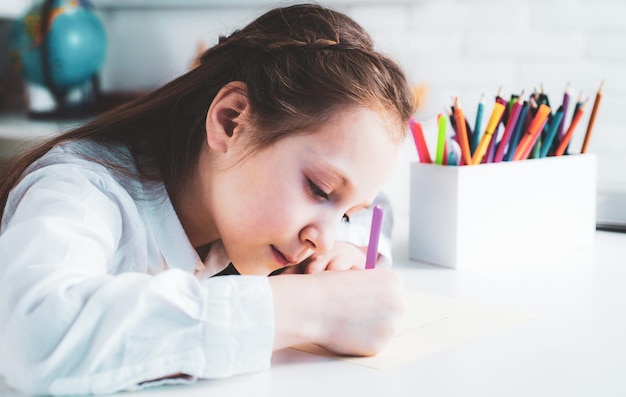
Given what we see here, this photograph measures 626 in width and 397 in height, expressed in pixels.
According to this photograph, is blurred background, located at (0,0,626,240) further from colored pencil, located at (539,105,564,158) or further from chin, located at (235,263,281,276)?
chin, located at (235,263,281,276)

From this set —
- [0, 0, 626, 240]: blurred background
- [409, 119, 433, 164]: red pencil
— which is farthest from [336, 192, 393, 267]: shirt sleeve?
[0, 0, 626, 240]: blurred background

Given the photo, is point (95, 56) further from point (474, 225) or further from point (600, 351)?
point (600, 351)

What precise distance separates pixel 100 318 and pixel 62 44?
1741 millimetres

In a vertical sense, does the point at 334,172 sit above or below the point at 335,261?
above

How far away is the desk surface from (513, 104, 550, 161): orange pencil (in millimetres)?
241

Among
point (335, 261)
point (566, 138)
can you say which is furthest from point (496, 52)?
point (335, 261)

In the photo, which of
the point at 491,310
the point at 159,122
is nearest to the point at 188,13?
the point at 159,122

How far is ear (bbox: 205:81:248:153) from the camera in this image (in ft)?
2.77

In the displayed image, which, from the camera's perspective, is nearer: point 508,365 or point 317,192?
point 508,365

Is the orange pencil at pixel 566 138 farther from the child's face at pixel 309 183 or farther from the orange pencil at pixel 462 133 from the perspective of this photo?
the child's face at pixel 309 183

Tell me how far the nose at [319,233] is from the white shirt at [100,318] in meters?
0.16

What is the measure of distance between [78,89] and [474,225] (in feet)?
5.16

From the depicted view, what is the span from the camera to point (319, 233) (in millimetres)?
770

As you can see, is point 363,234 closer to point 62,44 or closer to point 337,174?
point 337,174
